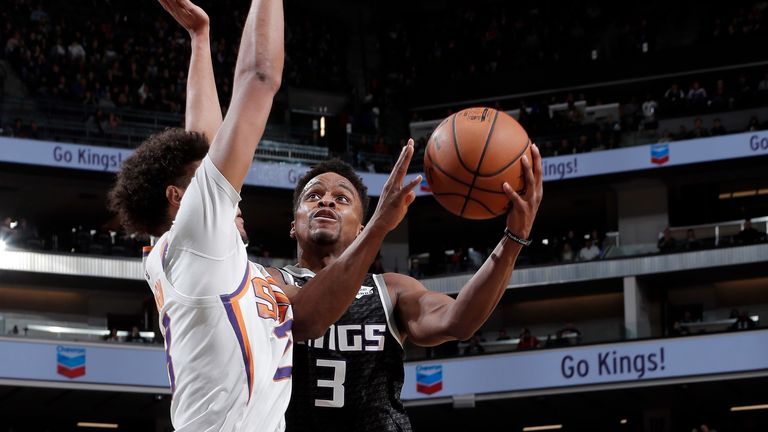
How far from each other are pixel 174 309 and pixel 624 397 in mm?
23312

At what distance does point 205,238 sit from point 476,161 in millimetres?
1566

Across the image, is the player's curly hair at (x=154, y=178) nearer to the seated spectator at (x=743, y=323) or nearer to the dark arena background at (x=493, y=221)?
the dark arena background at (x=493, y=221)

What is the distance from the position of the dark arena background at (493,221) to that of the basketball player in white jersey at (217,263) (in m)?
19.3

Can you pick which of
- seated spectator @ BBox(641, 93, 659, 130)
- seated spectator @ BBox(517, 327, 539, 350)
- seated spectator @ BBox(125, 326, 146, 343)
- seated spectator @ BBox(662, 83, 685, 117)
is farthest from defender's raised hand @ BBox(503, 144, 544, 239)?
seated spectator @ BBox(662, 83, 685, 117)

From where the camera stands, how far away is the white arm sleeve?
3.44 meters

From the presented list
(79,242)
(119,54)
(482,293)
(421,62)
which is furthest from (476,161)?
(421,62)

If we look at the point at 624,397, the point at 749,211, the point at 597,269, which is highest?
the point at 749,211

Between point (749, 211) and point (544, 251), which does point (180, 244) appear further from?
point (749, 211)

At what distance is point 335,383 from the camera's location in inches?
185

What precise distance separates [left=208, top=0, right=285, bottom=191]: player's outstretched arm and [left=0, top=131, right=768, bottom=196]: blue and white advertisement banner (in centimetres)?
2185

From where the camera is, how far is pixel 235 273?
141 inches

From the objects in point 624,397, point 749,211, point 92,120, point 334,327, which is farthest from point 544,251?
point 334,327

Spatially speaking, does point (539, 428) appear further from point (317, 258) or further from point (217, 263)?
point (217, 263)

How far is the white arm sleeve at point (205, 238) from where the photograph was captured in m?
3.44
